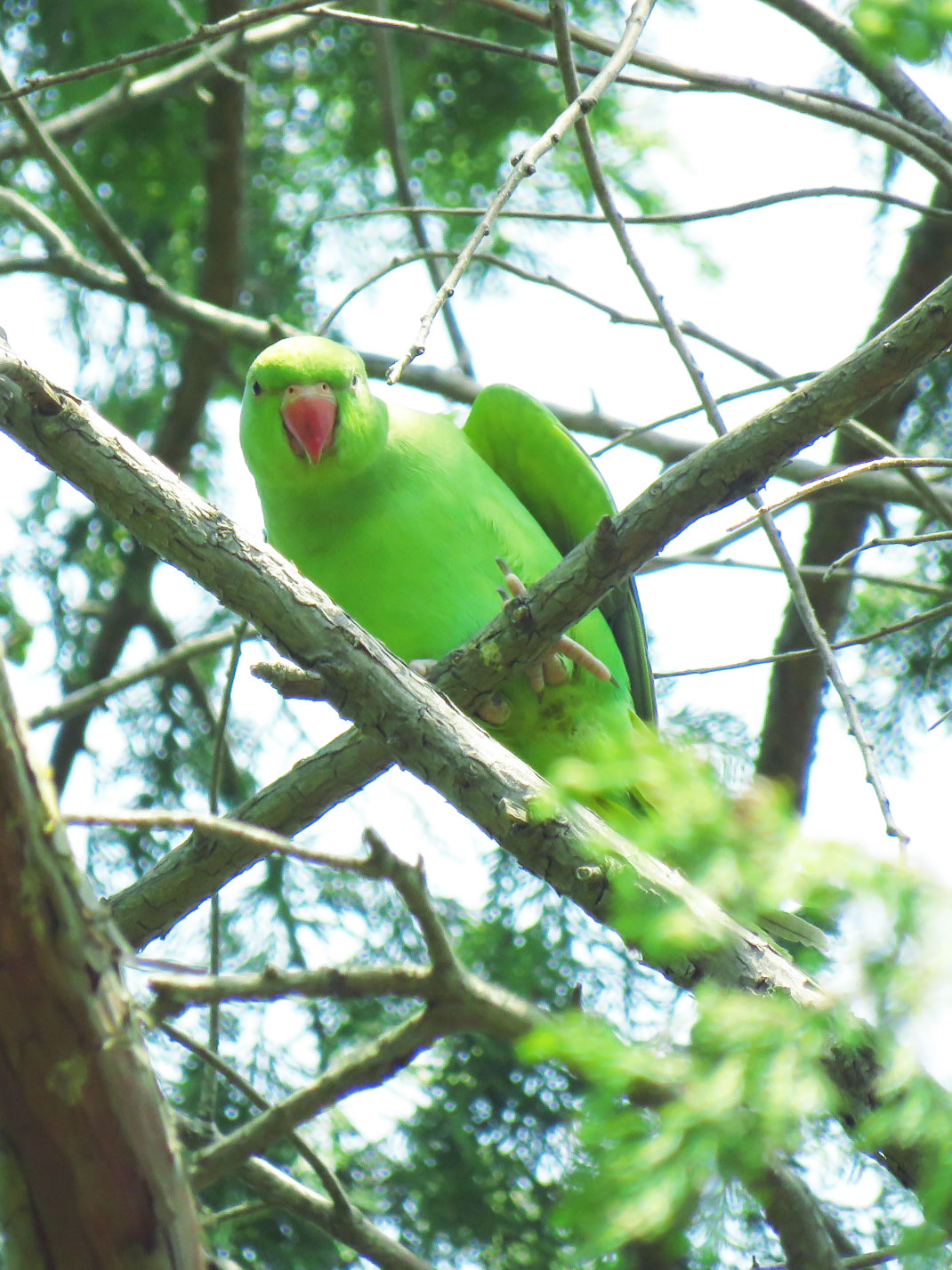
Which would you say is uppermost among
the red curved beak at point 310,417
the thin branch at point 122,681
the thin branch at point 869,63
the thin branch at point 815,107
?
the thin branch at point 122,681

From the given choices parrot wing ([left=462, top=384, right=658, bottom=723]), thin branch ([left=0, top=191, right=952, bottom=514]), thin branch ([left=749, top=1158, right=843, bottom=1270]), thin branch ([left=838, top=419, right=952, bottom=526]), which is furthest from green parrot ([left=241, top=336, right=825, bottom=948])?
thin branch ([left=749, top=1158, right=843, bottom=1270])

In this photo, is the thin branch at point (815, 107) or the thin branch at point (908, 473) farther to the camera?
the thin branch at point (908, 473)

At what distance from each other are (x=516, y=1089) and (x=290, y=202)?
3.29 m

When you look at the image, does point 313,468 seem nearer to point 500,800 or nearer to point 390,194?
point 500,800

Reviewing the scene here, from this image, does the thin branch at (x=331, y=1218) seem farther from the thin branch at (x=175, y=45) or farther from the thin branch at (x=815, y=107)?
the thin branch at (x=815, y=107)

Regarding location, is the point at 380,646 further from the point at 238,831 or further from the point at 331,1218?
the point at 331,1218

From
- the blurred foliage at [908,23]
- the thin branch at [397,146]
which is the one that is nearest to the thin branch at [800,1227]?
the blurred foliage at [908,23]

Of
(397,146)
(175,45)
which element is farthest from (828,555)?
(175,45)

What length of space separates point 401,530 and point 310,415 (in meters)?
0.36

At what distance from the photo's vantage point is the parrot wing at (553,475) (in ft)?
11.2

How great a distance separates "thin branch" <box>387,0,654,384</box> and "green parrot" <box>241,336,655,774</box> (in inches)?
39.2

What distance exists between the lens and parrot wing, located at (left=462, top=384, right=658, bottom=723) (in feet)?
11.2

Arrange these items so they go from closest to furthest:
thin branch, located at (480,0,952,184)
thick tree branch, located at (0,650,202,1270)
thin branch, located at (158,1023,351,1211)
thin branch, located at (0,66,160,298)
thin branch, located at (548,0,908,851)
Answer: thick tree branch, located at (0,650,202,1270)
thin branch, located at (158,1023,351,1211)
thin branch, located at (548,0,908,851)
thin branch, located at (480,0,952,184)
thin branch, located at (0,66,160,298)

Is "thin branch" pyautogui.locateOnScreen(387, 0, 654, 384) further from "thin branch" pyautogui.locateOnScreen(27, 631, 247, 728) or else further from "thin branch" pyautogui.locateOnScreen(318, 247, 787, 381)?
"thin branch" pyautogui.locateOnScreen(27, 631, 247, 728)
